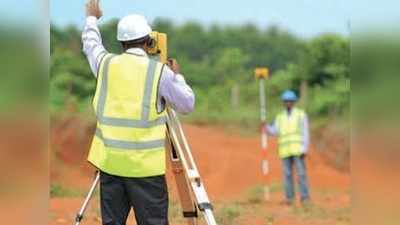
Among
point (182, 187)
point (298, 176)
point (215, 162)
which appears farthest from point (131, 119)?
point (215, 162)

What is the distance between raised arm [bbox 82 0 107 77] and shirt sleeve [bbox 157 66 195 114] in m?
0.45

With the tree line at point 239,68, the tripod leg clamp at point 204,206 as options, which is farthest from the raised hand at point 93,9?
the tree line at point 239,68

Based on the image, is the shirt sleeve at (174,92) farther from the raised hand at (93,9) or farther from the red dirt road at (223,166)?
the red dirt road at (223,166)

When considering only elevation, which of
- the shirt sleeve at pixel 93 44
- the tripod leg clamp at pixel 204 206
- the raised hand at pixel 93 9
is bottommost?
the tripod leg clamp at pixel 204 206

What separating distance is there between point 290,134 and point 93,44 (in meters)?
7.79

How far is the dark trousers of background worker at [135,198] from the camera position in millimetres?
4785

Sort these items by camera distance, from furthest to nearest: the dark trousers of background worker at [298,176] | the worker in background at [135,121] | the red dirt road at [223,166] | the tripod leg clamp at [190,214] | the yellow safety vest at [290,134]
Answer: the red dirt road at [223,166] < the yellow safety vest at [290,134] < the dark trousers of background worker at [298,176] < the tripod leg clamp at [190,214] < the worker in background at [135,121]

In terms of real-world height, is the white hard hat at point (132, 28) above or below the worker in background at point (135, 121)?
above

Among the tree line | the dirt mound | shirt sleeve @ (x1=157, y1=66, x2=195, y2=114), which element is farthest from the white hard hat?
the tree line

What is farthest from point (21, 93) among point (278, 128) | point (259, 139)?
point (259, 139)

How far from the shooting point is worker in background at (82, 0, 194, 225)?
4715 millimetres

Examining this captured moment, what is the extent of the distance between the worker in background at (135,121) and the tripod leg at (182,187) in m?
0.43

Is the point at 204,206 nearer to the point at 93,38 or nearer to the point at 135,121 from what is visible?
the point at 135,121

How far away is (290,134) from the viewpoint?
1250 centimetres
